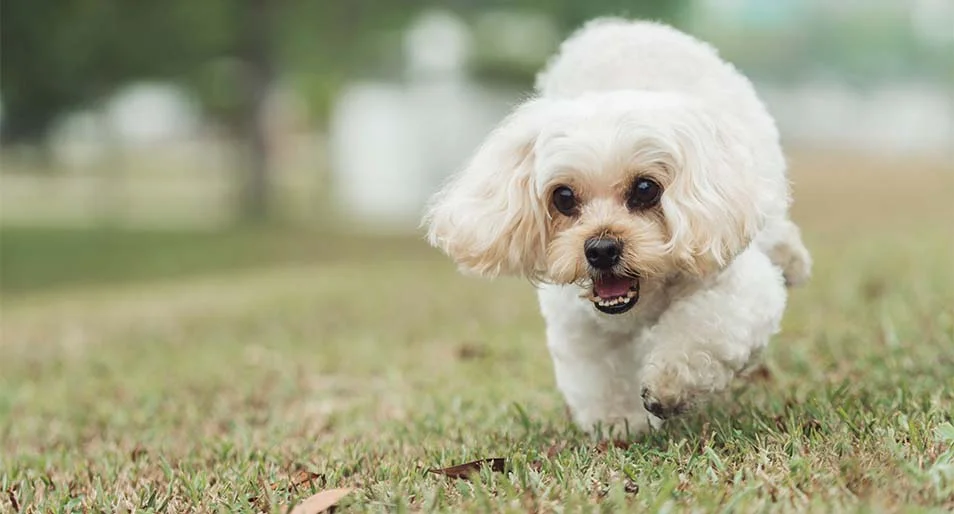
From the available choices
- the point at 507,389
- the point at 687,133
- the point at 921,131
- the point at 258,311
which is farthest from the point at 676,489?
the point at 921,131

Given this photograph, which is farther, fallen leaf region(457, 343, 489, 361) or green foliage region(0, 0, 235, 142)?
green foliage region(0, 0, 235, 142)

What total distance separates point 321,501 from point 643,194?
4.22 ft

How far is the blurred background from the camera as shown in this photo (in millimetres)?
20266

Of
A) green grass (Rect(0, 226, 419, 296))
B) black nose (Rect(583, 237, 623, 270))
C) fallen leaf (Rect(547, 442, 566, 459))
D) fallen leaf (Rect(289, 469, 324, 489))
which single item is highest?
black nose (Rect(583, 237, 623, 270))

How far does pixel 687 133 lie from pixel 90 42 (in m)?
18.8

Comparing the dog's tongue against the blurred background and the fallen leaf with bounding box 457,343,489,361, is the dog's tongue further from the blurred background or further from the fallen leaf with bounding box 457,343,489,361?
the blurred background

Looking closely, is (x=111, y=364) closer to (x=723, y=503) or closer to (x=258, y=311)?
(x=258, y=311)

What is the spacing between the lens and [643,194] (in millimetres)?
3420

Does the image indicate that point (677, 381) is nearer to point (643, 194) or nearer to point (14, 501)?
point (643, 194)

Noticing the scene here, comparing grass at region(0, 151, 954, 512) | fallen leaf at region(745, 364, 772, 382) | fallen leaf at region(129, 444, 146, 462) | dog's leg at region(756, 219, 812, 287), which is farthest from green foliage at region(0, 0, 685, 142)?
fallen leaf at region(129, 444, 146, 462)

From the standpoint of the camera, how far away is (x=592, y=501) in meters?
2.79

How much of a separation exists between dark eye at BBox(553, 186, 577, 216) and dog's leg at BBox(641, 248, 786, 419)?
0.44 meters

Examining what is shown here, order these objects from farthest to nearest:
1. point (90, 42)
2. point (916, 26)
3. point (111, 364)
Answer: point (916, 26) < point (90, 42) < point (111, 364)

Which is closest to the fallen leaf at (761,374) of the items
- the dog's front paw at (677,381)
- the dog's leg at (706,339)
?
the dog's leg at (706,339)
